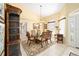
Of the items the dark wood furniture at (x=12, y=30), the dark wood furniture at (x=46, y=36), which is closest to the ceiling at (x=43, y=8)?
the dark wood furniture at (x=12, y=30)

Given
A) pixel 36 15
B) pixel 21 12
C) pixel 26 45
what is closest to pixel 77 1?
pixel 36 15

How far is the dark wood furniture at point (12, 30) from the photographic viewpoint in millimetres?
2256

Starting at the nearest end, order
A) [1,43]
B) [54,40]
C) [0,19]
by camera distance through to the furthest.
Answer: [0,19], [1,43], [54,40]

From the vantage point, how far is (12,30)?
231 cm

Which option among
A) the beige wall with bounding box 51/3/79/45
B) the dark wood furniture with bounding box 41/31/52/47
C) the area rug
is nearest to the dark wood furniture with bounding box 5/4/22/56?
the area rug

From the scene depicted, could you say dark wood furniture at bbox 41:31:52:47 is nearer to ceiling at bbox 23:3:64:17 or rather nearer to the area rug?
the area rug

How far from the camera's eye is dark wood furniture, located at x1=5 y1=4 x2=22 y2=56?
2256 millimetres

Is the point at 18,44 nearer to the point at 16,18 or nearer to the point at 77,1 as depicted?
the point at 16,18

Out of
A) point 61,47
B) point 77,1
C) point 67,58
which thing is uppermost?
point 77,1

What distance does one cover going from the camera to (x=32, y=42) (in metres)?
2.36

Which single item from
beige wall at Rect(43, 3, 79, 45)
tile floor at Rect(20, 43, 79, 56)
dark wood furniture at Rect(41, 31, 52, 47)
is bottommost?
tile floor at Rect(20, 43, 79, 56)

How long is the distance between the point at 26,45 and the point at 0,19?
0.59 meters

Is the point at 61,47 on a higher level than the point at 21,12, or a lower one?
lower

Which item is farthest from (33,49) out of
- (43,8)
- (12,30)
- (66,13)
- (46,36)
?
(66,13)
